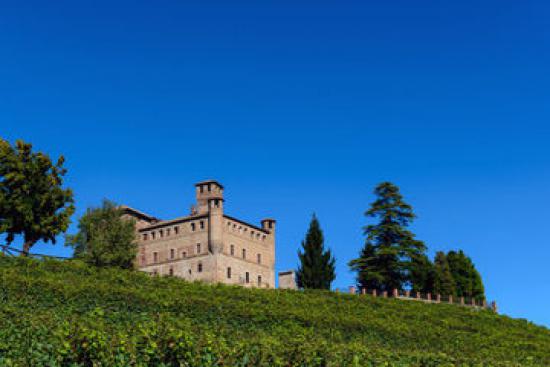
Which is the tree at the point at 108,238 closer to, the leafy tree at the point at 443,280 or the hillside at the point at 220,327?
the hillside at the point at 220,327

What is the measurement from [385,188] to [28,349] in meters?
55.2

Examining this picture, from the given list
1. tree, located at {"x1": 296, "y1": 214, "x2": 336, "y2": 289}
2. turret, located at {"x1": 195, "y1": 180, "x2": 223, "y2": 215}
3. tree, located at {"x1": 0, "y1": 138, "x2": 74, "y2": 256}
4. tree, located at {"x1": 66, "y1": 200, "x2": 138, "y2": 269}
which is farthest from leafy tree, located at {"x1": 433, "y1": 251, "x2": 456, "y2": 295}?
tree, located at {"x1": 0, "y1": 138, "x2": 74, "y2": 256}

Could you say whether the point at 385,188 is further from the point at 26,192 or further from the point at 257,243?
the point at 26,192

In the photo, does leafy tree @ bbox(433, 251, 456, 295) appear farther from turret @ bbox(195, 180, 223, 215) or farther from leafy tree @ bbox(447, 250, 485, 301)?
turret @ bbox(195, 180, 223, 215)

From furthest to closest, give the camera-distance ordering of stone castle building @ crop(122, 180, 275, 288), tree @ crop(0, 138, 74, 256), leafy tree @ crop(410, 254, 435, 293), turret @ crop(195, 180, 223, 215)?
1. turret @ crop(195, 180, 223, 215)
2. stone castle building @ crop(122, 180, 275, 288)
3. leafy tree @ crop(410, 254, 435, 293)
4. tree @ crop(0, 138, 74, 256)

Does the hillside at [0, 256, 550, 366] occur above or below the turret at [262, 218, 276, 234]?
below

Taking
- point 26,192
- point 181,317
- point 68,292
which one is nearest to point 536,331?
point 181,317

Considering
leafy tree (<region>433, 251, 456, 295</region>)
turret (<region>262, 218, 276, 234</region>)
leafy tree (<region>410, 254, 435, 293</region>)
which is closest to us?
leafy tree (<region>410, 254, 435, 293</region>)

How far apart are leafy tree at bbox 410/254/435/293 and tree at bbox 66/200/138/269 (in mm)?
28385

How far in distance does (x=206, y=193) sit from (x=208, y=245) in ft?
26.1

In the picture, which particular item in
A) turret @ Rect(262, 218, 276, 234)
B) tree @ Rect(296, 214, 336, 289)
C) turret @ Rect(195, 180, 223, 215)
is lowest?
tree @ Rect(296, 214, 336, 289)

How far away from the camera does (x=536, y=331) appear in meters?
50.7

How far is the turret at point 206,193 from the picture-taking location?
75.1 metres

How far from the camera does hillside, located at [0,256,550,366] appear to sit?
1431cm
